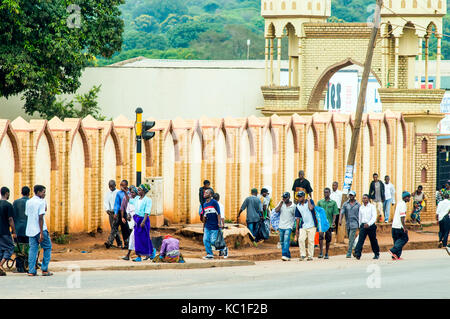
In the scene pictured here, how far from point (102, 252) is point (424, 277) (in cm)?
677

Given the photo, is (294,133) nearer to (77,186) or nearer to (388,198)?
(388,198)

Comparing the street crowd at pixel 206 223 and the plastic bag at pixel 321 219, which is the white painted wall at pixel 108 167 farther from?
the plastic bag at pixel 321 219

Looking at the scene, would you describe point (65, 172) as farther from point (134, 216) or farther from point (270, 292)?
point (270, 292)

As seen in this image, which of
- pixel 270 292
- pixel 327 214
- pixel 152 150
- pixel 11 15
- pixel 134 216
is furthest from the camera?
pixel 11 15

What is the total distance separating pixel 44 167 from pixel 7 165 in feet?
3.76

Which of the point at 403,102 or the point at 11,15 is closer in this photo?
the point at 11,15

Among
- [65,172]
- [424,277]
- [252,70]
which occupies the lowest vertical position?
[424,277]

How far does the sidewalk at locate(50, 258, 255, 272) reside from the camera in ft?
60.6

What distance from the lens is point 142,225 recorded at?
19.6 metres

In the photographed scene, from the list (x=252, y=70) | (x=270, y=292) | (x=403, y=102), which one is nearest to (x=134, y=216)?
(x=270, y=292)

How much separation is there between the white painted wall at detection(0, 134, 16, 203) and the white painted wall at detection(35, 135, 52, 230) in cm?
80

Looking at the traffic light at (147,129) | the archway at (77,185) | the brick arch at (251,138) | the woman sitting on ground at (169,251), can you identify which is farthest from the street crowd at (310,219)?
the archway at (77,185)

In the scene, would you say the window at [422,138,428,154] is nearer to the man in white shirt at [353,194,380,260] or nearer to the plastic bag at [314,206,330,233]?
the man in white shirt at [353,194,380,260]

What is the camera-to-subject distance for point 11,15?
1180 inches
